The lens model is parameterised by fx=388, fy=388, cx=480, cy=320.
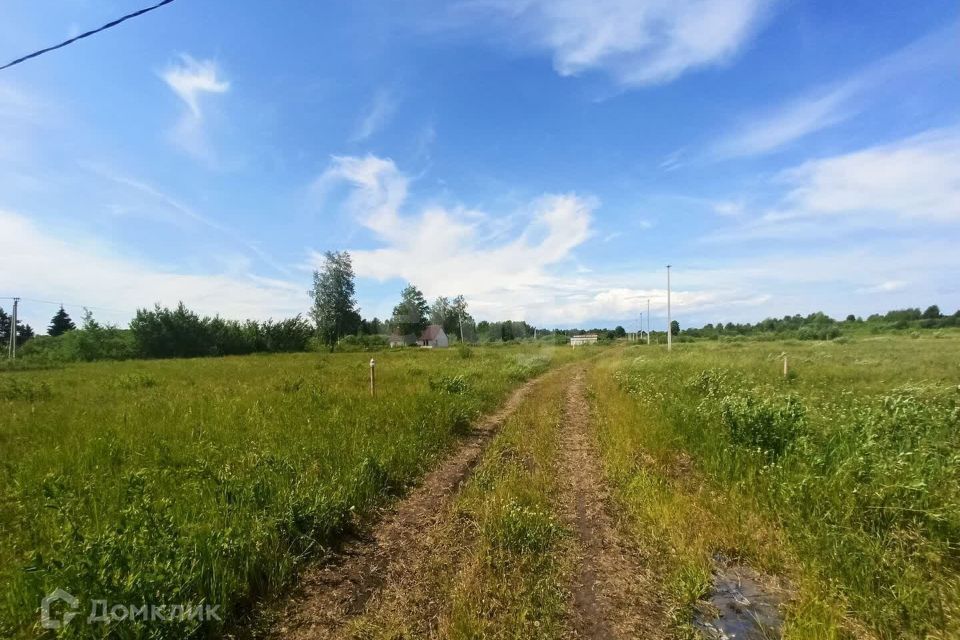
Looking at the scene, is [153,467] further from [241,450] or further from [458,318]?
[458,318]

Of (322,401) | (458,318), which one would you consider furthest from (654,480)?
(458,318)

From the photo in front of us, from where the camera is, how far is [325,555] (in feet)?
13.5

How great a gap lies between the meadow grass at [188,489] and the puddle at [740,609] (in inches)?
147

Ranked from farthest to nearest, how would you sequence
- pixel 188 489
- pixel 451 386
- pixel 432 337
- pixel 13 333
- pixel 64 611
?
pixel 432 337 < pixel 13 333 < pixel 451 386 < pixel 188 489 < pixel 64 611

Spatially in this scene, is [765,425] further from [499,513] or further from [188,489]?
[188,489]

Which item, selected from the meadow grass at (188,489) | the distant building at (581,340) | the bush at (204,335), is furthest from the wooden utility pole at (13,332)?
the distant building at (581,340)

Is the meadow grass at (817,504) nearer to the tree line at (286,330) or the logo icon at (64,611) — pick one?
the logo icon at (64,611)

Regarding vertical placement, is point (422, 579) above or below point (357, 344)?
below

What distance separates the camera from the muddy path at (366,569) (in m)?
3.20

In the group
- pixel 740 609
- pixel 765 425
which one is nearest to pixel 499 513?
pixel 740 609

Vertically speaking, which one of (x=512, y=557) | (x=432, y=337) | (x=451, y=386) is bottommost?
(x=512, y=557)

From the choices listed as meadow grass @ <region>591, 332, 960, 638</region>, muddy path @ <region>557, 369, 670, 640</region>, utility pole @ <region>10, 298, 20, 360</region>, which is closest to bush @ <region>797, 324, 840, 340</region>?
meadow grass @ <region>591, 332, 960, 638</region>

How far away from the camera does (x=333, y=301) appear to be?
62.3 metres

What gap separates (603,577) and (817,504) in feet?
8.38
